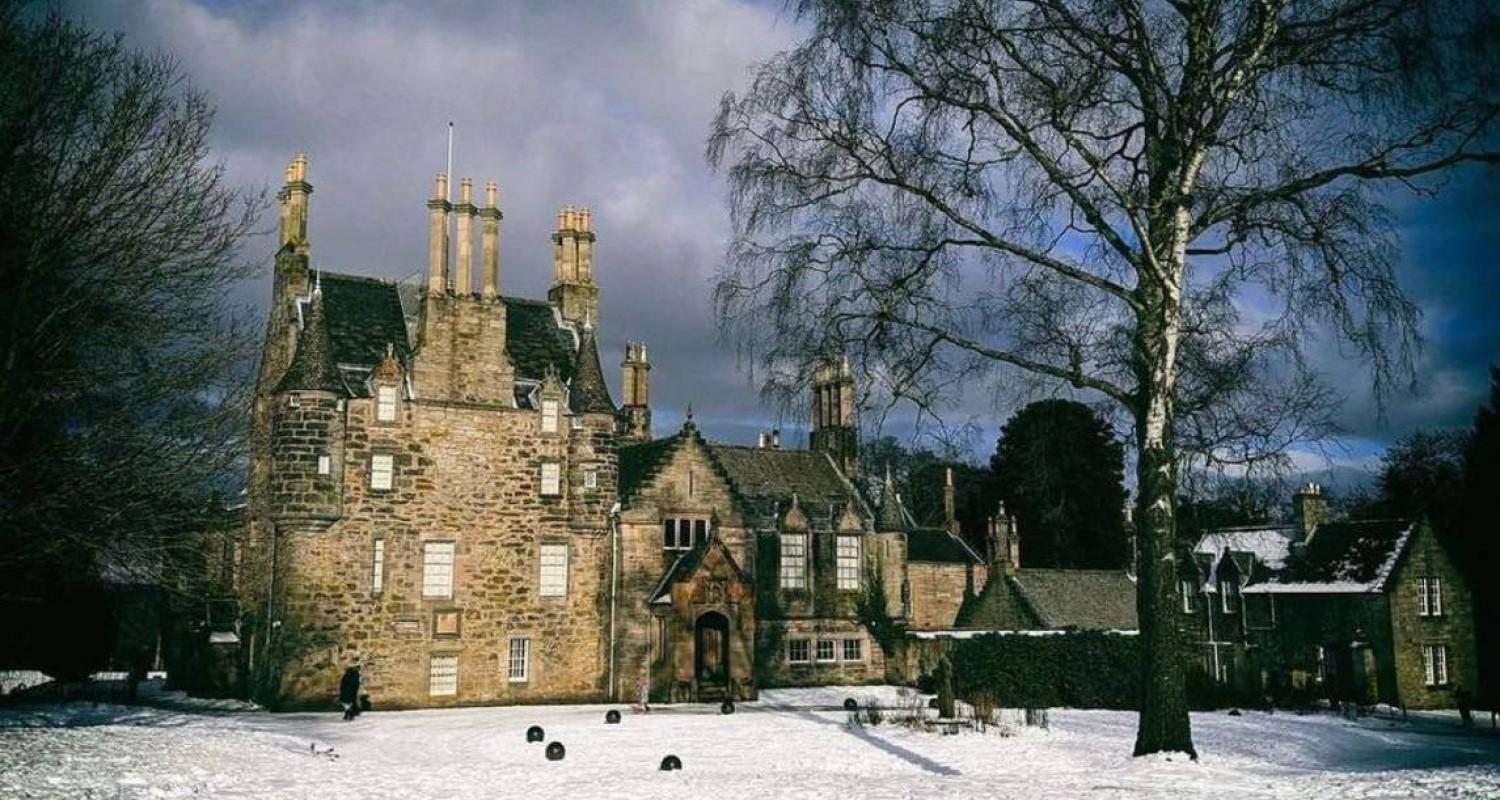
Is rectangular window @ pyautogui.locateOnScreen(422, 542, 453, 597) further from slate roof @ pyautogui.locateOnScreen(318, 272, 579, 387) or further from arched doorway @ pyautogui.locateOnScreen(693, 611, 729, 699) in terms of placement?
arched doorway @ pyautogui.locateOnScreen(693, 611, 729, 699)

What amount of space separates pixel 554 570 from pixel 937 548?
21.1 m

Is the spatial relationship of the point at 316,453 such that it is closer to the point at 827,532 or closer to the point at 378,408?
the point at 378,408

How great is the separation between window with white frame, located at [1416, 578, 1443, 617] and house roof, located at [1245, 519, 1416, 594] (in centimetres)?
178

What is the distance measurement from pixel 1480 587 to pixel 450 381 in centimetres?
4052

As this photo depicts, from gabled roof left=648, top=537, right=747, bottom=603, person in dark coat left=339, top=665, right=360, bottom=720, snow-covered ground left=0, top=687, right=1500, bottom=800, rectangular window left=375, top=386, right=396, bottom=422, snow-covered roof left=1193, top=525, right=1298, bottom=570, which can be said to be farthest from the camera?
snow-covered roof left=1193, top=525, right=1298, bottom=570

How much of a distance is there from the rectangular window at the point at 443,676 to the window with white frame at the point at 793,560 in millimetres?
11877

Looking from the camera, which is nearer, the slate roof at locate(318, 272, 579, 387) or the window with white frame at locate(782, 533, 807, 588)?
the slate roof at locate(318, 272, 579, 387)

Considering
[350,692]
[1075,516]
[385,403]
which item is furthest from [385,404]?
[1075,516]

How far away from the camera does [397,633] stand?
35875mm

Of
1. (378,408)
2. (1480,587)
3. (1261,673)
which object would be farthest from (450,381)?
(1480,587)

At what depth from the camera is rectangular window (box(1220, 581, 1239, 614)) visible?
52750mm

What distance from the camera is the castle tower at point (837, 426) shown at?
4916 cm

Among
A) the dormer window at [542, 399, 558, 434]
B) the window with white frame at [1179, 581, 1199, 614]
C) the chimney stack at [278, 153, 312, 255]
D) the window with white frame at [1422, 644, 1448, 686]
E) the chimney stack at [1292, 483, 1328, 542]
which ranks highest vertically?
the chimney stack at [278, 153, 312, 255]

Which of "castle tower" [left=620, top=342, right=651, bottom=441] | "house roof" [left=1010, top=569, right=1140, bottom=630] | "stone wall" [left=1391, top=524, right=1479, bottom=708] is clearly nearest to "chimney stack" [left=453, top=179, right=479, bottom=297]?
"castle tower" [left=620, top=342, right=651, bottom=441]
